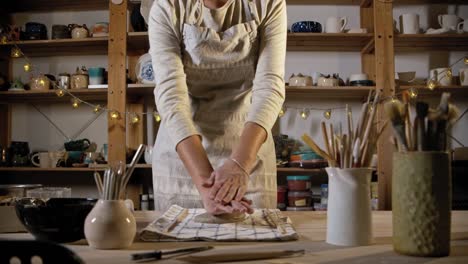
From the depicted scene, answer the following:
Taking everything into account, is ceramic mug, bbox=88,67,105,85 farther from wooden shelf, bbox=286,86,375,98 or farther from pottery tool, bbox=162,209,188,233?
pottery tool, bbox=162,209,188,233

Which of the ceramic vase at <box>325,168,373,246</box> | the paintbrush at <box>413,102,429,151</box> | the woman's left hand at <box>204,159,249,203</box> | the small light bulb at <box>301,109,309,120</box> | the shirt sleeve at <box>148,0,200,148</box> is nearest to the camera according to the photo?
the paintbrush at <box>413,102,429,151</box>

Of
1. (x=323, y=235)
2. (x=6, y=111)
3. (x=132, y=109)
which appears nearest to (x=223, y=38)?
(x=323, y=235)

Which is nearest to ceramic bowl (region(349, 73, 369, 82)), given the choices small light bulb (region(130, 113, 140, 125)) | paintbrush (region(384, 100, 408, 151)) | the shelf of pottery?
the shelf of pottery

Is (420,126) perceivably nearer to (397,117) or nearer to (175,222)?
(397,117)

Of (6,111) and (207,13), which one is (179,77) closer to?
(207,13)

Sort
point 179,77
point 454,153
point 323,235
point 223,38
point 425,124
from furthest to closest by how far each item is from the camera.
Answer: point 454,153 < point 223,38 < point 179,77 < point 323,235 < point 425,124

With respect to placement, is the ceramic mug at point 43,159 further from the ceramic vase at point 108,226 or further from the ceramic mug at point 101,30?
the ceramic vase at point 108,226

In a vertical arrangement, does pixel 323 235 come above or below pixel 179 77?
below

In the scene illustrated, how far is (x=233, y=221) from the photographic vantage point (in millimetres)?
991

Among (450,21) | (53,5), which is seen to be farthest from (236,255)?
(53,5)

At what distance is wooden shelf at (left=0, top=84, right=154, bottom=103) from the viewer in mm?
3010

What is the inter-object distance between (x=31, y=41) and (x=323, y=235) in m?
2.79

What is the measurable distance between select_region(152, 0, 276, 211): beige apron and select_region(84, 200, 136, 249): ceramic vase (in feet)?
2.03

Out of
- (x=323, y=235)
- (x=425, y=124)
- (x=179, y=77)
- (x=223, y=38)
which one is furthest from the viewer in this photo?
(x=223, y=38)
